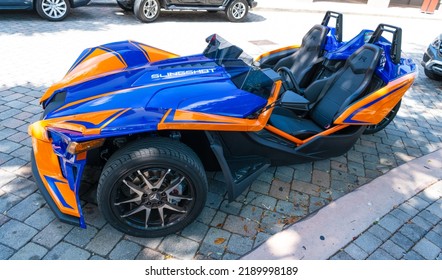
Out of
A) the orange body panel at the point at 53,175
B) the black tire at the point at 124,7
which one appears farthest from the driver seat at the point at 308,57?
the black tire at the point at 124,7

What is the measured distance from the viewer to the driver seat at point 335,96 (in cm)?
329

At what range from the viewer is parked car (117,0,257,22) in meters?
8.51

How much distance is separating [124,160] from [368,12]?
15.3 meters

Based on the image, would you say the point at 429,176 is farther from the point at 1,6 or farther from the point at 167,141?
the point at 1,6

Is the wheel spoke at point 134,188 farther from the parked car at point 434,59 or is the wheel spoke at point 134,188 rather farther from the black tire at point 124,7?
the black tire at point 124,7

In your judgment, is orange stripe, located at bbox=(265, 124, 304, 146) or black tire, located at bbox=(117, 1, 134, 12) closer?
orange stripe, located at bbox=(265, 124, 304, 146)

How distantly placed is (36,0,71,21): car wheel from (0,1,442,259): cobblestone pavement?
119 cm

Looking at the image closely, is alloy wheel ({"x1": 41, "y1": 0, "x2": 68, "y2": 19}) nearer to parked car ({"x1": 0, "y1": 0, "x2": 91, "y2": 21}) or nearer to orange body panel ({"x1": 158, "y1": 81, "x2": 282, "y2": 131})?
parked car ({"x1": 0, "y1": 0, "x2": 91, "y2": 21})

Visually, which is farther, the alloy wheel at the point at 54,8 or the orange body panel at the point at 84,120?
the alloy wheel at the point at 54,8

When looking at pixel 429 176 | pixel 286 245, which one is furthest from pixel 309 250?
pixel 429 176

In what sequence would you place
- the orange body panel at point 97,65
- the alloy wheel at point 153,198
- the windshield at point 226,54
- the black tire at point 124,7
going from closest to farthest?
the alloy wheel at point 153,198
the orange body panel at point 97,65
the windshield at point 226,54
the black tire at point 124,7

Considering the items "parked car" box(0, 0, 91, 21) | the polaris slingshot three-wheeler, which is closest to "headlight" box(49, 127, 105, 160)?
the polaris slingshot three-wheeler

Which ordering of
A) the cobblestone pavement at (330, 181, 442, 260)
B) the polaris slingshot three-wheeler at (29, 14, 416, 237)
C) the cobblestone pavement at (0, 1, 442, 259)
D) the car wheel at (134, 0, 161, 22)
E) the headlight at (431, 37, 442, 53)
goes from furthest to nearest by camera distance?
the car wheel at (134, 0, 161, 22)
the headlight at (431, 37, 442, 53)
the cobblestone pavement at (330, 181, 442, 260)
the cobblestone pavement at (0, 1, 442, 259)
the polaris slingshot three-wheeler at (29, 14, 416, 237)

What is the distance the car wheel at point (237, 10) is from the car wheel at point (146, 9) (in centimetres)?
226
